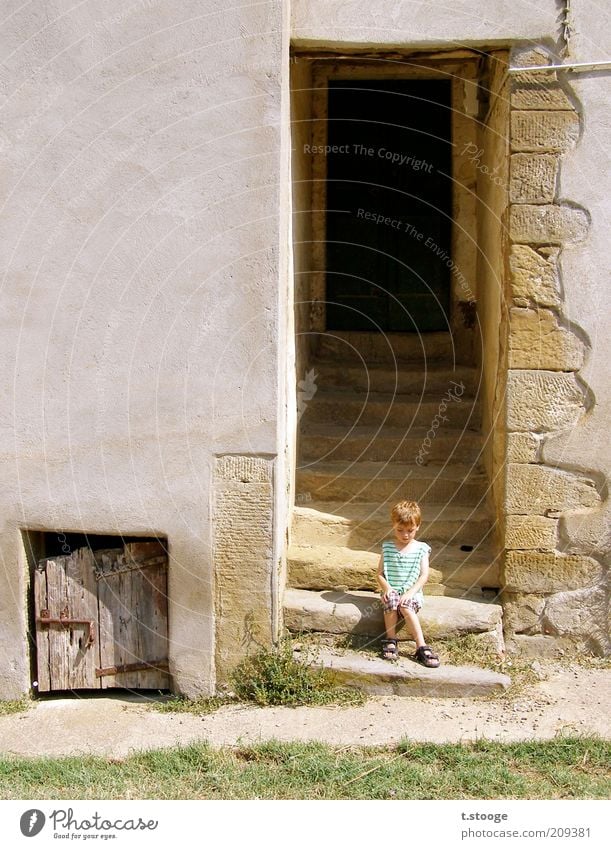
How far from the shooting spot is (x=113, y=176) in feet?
16.4

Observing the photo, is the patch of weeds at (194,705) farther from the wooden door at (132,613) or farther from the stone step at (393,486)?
the stone step at (393,486)

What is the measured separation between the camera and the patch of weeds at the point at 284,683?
5078mm

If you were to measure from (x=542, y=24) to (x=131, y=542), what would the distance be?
11.3 feet

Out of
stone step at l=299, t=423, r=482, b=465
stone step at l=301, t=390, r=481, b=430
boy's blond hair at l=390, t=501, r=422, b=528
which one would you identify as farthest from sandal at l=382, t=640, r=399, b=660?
stone step at l=301, t=390, r=481, b=430

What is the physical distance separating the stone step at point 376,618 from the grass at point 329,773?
2.93 feet

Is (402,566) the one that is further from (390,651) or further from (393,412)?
(393,412)

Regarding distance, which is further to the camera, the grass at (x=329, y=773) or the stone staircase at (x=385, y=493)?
the stone staircase at (x=385, y=493)

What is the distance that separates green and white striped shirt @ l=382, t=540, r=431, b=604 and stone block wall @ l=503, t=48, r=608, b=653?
524 mm

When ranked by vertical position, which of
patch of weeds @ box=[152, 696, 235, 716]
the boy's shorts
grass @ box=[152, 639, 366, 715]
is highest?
the boy's shorts

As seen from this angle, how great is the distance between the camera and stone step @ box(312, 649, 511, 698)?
509 centimetres

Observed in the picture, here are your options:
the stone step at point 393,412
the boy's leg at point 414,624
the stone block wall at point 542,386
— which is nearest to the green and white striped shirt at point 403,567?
the boy's leg at point 414,624

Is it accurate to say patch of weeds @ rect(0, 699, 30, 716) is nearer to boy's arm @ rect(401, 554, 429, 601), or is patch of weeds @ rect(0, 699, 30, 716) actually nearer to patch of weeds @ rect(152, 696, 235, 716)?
patch of weeds @ rect(152, 696, 235, 716)

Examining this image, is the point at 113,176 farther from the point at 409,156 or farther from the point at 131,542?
the point at 409,156

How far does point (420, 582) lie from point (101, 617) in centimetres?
170
